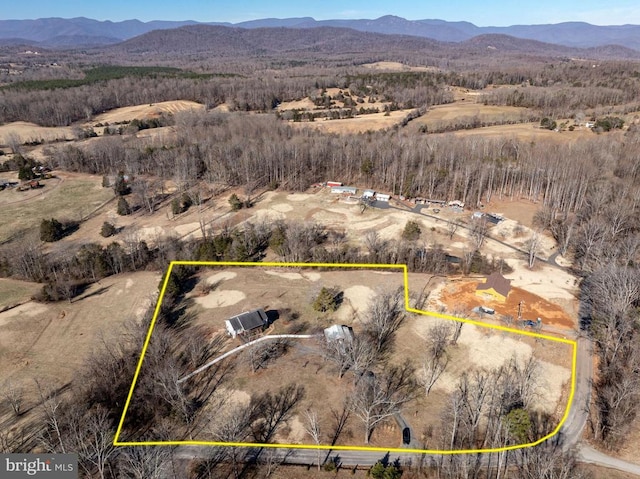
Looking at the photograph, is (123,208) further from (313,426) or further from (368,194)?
(313,426)

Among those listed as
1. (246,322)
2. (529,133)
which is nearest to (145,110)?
(529,133)

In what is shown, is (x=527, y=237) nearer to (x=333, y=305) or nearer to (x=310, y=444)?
(x=333, y=305)

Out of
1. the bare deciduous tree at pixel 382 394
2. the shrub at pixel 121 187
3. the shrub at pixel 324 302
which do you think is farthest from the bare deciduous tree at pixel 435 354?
the shrub at pixel 121 187

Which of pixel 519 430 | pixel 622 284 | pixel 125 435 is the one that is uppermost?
pixel 622 284

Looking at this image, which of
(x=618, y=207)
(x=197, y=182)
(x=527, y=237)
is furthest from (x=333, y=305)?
(x=197, y=182)

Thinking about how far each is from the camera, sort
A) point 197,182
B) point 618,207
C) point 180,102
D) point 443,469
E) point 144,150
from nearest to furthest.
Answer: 1. point 443,469
2. point 618,207
3. point 197,182
4. point 144,150
5. point 180,102

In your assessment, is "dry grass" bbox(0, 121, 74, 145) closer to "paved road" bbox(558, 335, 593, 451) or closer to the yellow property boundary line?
the yellow property boundary line
